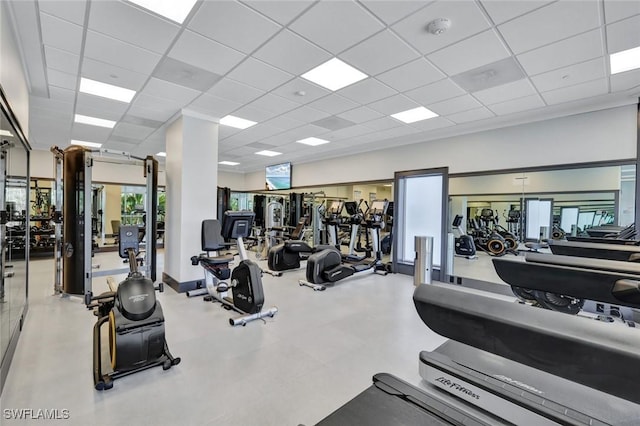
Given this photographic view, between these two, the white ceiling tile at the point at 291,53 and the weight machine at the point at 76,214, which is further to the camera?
A: the weight machine at the point at 76,214

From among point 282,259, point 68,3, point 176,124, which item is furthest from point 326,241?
point 68,3

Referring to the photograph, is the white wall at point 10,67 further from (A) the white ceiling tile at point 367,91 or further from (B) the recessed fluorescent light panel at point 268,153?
(B) the recessed fluorescent light panel at point 268,153

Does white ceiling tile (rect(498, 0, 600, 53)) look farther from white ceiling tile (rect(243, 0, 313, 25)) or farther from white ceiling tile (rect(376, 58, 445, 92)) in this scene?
white ceiling tile (rect(243, 0, 313, 25))

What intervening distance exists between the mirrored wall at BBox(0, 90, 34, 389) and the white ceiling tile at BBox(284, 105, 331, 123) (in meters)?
3.49

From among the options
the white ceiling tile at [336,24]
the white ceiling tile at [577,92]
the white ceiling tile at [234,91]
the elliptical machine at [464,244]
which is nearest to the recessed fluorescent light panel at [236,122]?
the white ceiling tile at [234,91]

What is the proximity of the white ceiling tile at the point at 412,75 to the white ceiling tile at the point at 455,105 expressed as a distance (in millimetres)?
813

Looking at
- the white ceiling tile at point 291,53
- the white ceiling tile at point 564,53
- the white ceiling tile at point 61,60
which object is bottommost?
the white ceiling tile at point 61,60

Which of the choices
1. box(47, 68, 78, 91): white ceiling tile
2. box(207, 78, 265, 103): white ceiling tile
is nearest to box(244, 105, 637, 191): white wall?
box(207, 78, 265, 103): white ceiling tile

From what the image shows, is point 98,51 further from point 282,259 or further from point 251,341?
point 282,259

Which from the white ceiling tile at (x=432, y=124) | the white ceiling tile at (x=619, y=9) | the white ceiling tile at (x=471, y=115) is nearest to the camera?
the white ceiling tile at (x=619, y=9)

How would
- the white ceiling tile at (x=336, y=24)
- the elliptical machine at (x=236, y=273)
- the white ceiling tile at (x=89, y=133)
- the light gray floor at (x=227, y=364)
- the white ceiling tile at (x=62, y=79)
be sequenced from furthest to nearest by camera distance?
the white ceiling tile at (x=89, y=133), the elliptical machine at (x=236, y=273), the white ceiling tile at (x=62, y=79), the white ceiling tile at (x=336, y=24), the light gray floor at (x=227, y=364)

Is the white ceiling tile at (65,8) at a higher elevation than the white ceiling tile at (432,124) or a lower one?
higher

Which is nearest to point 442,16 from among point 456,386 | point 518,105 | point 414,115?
point 414,115

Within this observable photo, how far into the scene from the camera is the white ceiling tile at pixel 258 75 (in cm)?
346
